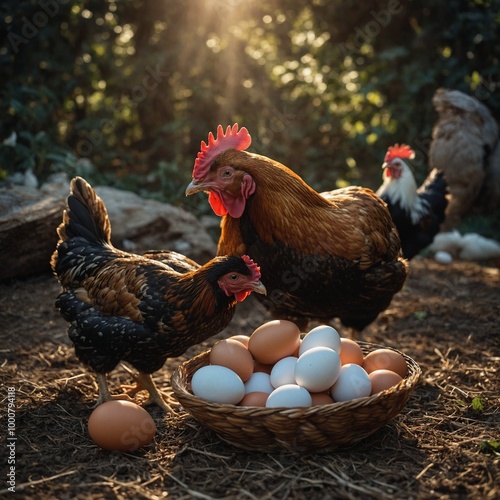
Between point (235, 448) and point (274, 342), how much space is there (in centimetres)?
58

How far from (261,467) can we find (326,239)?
1364mm

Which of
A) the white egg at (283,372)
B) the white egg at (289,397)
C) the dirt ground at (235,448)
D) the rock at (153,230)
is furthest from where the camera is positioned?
the rock at (153,230)

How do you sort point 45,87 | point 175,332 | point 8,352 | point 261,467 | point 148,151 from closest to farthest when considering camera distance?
point 261,467, point 175,332, point 8,352, point 45,87, point 148,151

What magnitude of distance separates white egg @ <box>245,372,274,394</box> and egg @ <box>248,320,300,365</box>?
0.36 ft

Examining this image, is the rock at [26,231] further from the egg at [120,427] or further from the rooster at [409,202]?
the rooster at [409,202]

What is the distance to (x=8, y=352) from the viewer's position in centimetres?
414

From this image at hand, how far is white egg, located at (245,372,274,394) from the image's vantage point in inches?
119

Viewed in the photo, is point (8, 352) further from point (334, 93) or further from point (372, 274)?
point (334, 93)

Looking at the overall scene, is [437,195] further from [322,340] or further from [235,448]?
[235,448]

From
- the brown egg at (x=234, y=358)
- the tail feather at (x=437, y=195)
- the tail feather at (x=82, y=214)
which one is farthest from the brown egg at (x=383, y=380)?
the tail feather at (x=437, y=195)

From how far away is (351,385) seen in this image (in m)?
2.84

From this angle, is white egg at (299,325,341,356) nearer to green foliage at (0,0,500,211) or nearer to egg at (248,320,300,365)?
egg at (248,320,300,365)

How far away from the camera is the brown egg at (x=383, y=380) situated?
114 inches

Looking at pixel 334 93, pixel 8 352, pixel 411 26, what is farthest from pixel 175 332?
pixel 411 26
